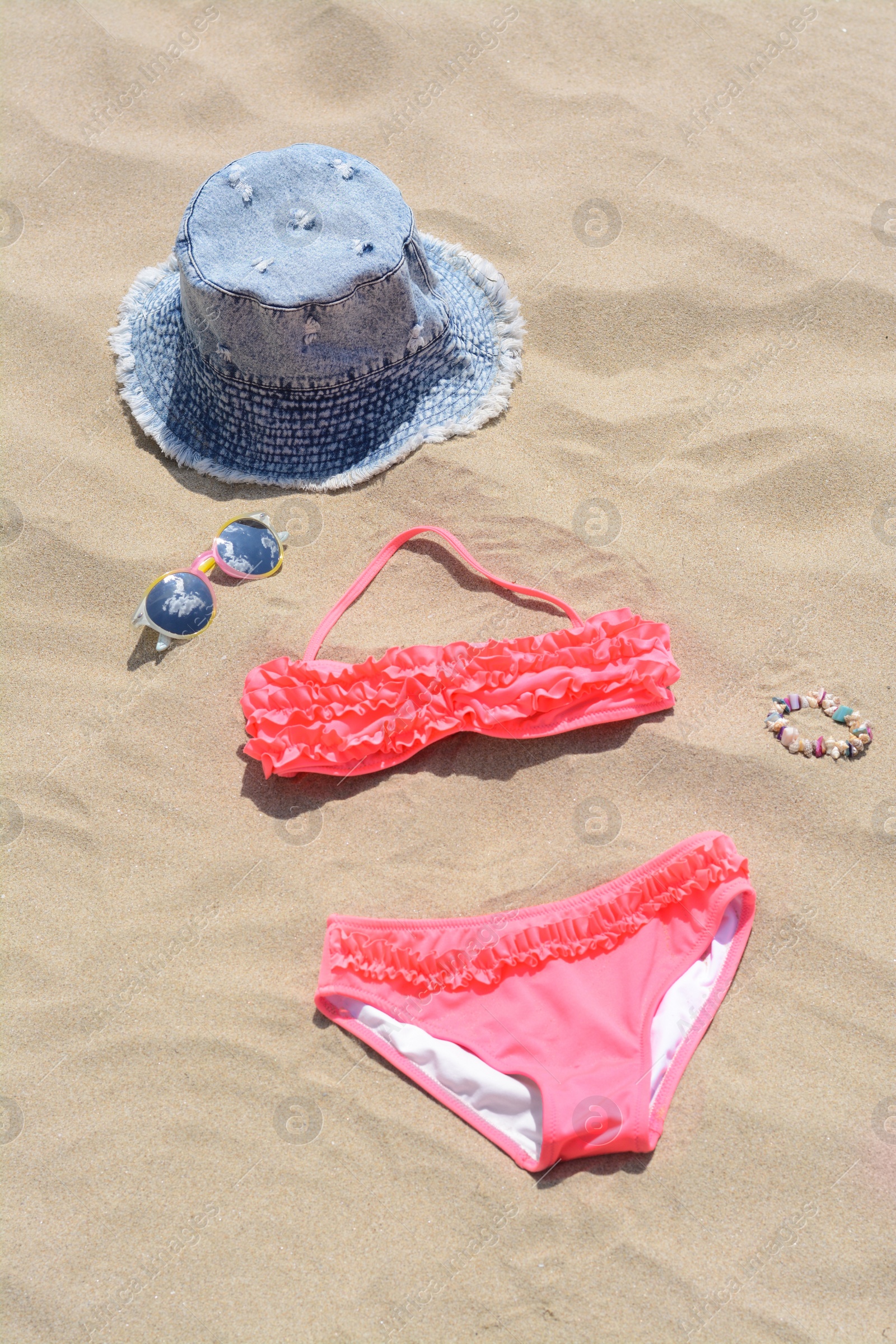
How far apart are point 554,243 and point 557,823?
1980 mm

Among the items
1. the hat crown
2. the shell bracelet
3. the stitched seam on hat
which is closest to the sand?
the shell bracelet

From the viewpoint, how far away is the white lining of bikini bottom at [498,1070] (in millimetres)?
2217

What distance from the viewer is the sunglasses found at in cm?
259

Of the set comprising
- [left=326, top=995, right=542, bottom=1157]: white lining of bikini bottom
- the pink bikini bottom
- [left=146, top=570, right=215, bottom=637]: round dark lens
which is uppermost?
[left=146, top=570, right=215, bottom=637]: round dark lens

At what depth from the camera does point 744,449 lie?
2830 mm

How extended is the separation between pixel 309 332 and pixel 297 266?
0.54ft

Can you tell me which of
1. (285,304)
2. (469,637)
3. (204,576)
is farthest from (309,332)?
(469,637)

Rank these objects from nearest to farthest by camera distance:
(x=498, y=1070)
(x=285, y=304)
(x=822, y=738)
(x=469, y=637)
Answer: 1. (x=498, y=1070)
2. (x=285, y=304)
3. (x=822, y=738)
4. (x=469, y=637)

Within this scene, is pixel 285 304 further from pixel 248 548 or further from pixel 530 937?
pixel 530 937

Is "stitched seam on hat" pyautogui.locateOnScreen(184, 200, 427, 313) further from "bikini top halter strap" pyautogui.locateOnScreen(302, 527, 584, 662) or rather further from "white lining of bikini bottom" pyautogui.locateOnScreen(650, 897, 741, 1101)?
"white lining of bikini bottom" pyautogui.locateOnScreen(650, 897, 741, 1101)

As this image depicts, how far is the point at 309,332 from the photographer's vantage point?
2490 mm

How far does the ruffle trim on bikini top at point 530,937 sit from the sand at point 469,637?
0.09m

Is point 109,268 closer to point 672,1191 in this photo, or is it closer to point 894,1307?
point 672,1191

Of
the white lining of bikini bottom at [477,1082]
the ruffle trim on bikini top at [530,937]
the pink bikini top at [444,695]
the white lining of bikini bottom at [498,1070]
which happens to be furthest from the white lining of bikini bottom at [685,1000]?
the pink bikini top at [444,695]
